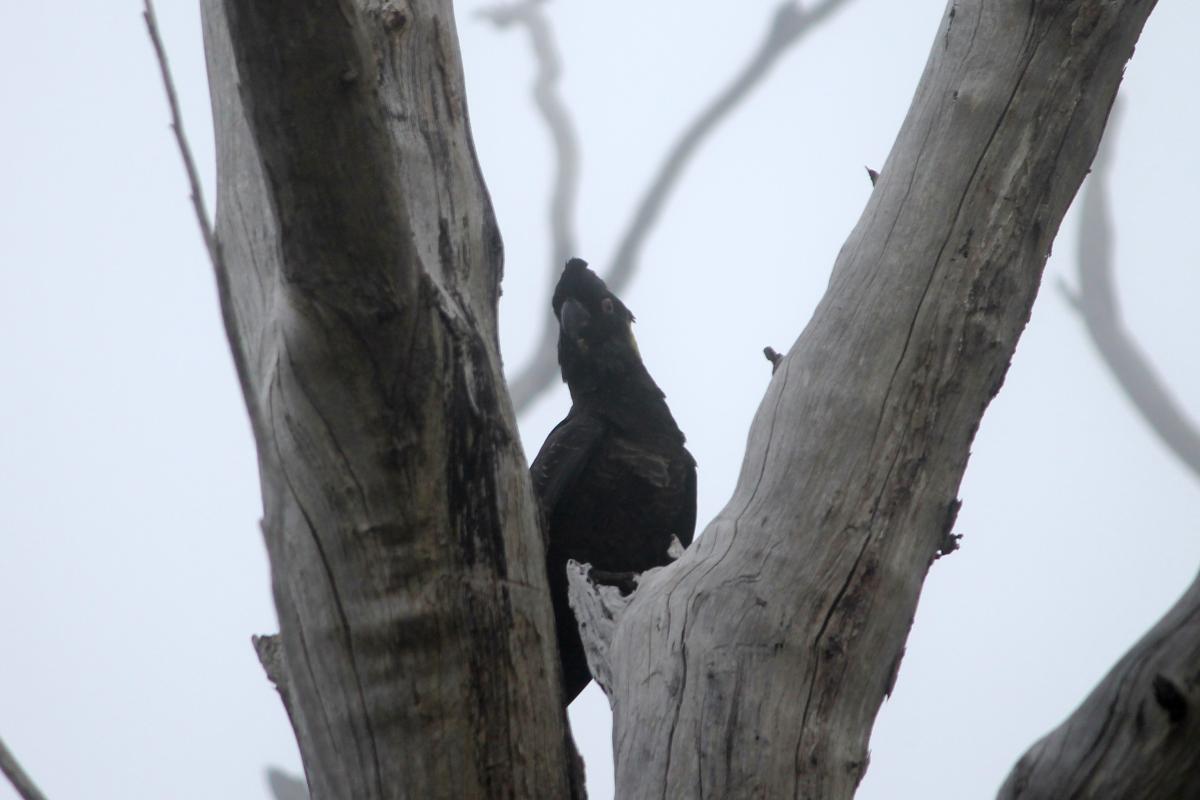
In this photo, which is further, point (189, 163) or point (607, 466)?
point (607, 466)

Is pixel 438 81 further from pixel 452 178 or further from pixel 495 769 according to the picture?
pixel 495 769

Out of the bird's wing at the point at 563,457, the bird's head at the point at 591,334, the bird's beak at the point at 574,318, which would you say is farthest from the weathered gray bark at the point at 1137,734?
the bird's beak at the point at 574,318

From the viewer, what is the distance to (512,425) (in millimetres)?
2383

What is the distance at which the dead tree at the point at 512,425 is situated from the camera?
1925mm

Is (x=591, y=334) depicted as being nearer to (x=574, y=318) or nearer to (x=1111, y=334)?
(x=574, y=318)

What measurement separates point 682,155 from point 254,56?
371 inches

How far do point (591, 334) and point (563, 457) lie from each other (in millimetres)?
685

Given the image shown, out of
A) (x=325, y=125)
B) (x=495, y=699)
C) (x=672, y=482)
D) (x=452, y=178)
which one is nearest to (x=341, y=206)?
(x=325, y=125)

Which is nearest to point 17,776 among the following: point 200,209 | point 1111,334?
point 200,209

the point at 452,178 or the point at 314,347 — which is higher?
the point at 452,178

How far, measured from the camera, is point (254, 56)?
176cm

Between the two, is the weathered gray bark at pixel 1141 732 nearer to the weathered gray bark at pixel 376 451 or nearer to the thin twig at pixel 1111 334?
the weathered gray bark at pixel 376 451

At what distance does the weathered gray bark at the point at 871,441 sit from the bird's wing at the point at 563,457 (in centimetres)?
159

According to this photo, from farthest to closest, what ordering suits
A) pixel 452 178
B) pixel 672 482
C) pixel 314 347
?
1. pixel 672 482
2. pixel 452 178
3. pixel 314 347
